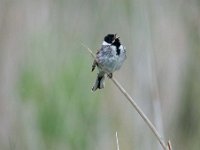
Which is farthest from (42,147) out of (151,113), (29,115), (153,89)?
(151,113)

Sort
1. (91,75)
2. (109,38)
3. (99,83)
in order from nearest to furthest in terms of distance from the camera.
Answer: (99,83), (109,38), (91,75)

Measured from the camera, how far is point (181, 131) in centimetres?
455

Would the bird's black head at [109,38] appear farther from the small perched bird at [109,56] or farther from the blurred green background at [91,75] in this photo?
the blurred green background at [91,75]

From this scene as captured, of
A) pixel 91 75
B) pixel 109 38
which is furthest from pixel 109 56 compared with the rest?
pixel 91 75

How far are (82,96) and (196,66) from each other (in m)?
0.92

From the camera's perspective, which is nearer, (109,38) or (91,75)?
(109,38)

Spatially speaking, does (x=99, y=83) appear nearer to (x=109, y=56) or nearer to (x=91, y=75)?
(x=109, y=56)

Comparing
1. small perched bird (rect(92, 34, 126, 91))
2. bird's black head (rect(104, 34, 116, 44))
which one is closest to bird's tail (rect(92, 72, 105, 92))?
small perched bird (rect(92, 34, 126, 91))

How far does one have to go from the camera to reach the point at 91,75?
4.02 metres

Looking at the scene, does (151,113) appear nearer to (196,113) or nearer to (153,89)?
(196,113)

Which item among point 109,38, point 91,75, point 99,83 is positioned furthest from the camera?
point 91,75

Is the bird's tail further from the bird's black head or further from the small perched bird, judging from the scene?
the bird's black head

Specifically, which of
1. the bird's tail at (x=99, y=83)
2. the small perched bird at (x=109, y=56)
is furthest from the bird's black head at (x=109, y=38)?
the bird's tail at (x=99, y=83)

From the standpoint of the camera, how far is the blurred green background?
3785mm
